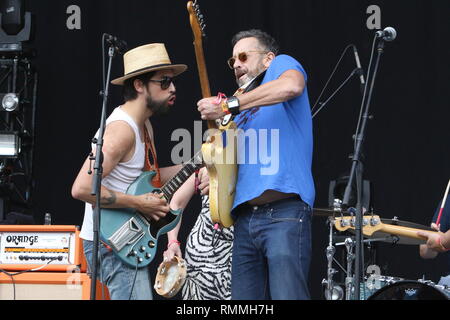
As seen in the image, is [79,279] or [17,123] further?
[17,123]

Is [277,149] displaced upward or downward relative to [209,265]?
upward

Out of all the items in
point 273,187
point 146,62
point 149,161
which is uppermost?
point 146,62

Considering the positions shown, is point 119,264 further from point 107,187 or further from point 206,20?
point 206,20

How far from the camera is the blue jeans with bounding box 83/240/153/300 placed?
4.02 meters

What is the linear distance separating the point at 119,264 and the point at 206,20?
3.17 meters

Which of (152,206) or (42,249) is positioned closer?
(152,206)

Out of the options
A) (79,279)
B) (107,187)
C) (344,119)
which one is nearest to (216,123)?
(107,187)

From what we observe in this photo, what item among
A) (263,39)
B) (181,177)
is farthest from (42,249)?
(263,39)

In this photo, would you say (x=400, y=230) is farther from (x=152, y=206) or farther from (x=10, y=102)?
(x=10, y=102)

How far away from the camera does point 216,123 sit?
13.0 feet

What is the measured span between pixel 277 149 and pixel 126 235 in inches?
40.2

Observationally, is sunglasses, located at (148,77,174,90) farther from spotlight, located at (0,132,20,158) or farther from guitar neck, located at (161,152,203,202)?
spotlight, located at (0,132,20,158)

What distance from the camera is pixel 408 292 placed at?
454 centimetres

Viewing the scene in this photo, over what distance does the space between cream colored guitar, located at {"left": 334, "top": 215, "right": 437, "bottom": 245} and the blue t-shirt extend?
2013 mm
